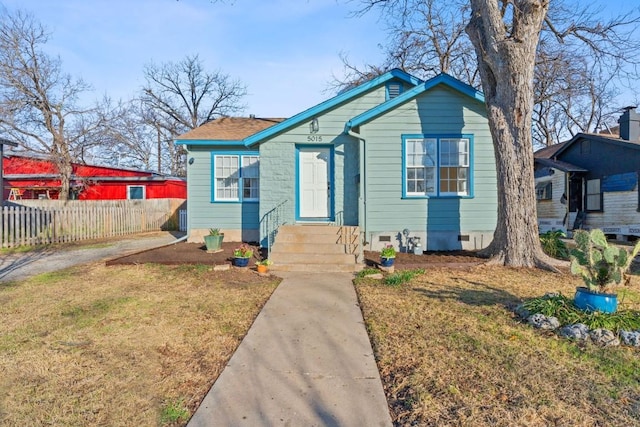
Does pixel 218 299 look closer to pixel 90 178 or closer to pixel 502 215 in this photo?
pixel 502 215

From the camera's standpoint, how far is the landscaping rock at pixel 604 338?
11.8 feet

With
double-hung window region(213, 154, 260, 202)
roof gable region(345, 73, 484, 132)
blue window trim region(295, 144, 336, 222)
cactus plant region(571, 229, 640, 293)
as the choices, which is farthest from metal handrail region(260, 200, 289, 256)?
cactus plant region(571, 229, 640, 293)

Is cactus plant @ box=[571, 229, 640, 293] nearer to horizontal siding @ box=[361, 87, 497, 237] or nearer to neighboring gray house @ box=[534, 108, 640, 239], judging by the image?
horizontal siding @ box=[361, 87, 497, 237]

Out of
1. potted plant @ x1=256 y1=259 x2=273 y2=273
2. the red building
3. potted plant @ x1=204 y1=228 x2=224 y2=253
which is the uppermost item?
the red building

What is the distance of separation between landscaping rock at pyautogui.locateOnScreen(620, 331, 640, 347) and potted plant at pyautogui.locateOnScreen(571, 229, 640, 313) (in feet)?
1.36

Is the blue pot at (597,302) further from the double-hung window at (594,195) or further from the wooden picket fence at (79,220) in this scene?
the wooden picket fence at (79,220)

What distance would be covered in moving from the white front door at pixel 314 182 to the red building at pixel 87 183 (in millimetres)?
15404

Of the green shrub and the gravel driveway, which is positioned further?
the green shrub

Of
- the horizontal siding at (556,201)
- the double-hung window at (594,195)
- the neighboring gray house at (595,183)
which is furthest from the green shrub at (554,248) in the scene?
the horizontal siding at (556,201)

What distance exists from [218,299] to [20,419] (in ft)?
9.82

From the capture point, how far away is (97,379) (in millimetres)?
2994

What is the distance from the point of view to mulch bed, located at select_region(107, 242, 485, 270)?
7.78m

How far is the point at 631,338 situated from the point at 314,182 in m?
7.72

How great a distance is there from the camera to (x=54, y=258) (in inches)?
366
